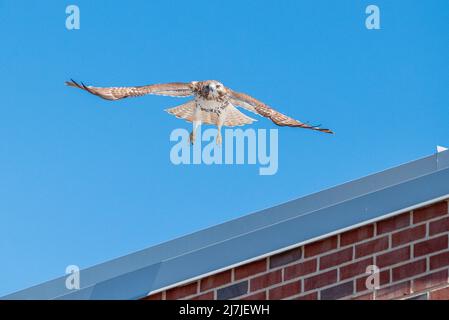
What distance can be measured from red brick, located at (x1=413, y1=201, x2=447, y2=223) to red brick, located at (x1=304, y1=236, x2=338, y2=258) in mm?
446

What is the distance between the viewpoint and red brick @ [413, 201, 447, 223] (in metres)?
6.15

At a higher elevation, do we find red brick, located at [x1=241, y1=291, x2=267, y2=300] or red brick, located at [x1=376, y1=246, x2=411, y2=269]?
red brick, located at [x1=376, y1=246, x2=411, y2=269]

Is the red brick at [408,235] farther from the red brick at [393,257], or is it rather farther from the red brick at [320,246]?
the red brick at [320,246]

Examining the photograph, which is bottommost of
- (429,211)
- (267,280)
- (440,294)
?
(440,294)

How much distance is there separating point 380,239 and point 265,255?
0.62 m

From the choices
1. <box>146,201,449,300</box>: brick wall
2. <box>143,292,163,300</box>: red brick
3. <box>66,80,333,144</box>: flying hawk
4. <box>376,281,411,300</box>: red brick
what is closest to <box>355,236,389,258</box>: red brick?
<box>146,201,449,300</box>: brick wall

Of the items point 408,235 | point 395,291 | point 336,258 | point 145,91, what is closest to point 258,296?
point 336,258

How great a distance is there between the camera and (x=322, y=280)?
20.1ft

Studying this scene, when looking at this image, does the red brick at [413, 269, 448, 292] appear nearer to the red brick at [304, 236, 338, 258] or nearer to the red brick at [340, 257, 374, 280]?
the red brick at [340, 257, 374, 280]

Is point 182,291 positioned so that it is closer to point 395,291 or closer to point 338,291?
point 338,291

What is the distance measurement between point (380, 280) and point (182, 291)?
1.08 metres

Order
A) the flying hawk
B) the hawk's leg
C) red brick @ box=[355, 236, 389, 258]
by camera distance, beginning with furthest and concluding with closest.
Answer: the flying hawk
the hawk's leg
red brick @ box=[355, 236, 389, 258]
